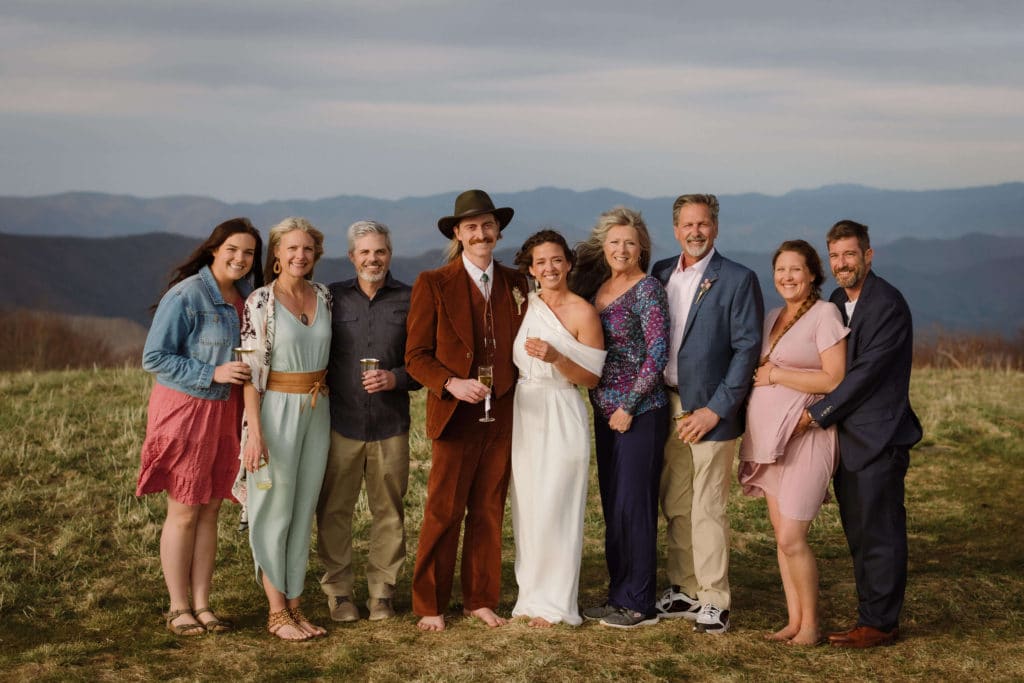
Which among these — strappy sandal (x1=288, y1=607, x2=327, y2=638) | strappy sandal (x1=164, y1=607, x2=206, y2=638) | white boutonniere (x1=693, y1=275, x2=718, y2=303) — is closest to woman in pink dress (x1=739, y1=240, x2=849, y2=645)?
white boutonniere (x1=693, y1=275, x2=718, y2=303)

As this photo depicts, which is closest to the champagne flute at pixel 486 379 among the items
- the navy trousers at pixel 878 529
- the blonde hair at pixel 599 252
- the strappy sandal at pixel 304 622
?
the blonde hair at pixel 599 252

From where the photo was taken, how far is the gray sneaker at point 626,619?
716 centimetres

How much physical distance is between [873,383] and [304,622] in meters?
3.94

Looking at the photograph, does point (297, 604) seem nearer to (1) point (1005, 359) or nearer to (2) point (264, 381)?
(2) point (264, 381)

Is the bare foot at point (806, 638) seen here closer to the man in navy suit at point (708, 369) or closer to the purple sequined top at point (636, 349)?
the man in navy suit at point (708, 369)

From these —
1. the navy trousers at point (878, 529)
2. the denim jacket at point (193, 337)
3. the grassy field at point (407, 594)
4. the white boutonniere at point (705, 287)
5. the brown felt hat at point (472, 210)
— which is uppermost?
the brown felt hat at point (472, 210)

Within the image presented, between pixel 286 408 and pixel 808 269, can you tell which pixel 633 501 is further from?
pixel 286 408

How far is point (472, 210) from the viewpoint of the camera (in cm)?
700

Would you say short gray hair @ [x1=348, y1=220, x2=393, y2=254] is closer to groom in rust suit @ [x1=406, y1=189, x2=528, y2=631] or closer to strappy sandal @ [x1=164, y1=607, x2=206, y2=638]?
groom in rust suit @ [x1=406, y1=189, x2=528, y2=631]

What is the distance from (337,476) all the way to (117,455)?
5511 millimetres

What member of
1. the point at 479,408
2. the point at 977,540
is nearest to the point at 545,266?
the point at 479,408

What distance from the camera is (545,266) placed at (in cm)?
698

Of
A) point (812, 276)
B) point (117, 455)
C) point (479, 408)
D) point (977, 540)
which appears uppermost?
point (812, 276)

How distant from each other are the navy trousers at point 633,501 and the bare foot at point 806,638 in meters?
0.93
